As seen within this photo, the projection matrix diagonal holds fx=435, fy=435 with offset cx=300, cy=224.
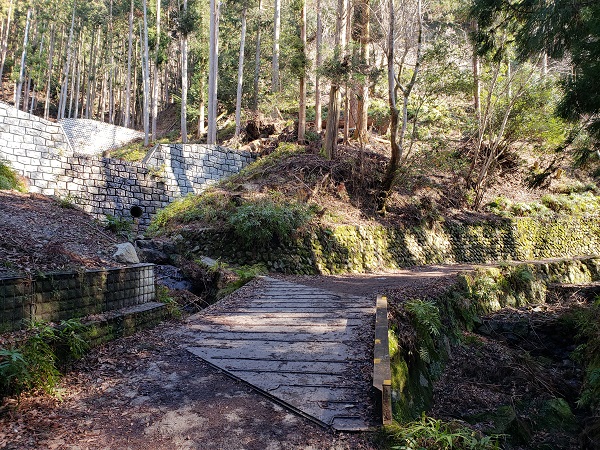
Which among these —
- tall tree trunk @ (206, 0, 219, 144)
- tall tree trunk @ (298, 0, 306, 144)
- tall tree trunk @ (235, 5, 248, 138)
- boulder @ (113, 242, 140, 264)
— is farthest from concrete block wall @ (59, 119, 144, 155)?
boulder @ (113, 242, 140, 264)

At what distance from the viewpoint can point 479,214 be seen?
57.1 feet

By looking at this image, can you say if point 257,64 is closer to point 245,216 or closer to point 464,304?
point 245,216

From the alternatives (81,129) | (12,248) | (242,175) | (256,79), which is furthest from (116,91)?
(12,248)

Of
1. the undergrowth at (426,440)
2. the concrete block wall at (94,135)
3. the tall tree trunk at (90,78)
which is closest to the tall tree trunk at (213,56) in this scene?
the concrete block wall at (94,135)

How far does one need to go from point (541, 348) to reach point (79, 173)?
12.6 metres

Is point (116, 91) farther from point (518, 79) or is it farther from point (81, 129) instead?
point (518, 79)

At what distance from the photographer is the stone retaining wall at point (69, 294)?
12.7 feet

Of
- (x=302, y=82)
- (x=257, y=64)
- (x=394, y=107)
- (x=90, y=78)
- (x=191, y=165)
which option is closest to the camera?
(x=394, y=107)

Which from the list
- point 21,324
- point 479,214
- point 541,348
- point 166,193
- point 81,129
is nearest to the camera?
point 21,324

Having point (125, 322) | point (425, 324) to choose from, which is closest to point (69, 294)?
point (125, 322)

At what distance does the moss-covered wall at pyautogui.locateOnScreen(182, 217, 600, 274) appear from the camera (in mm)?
11005

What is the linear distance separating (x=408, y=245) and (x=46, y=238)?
10.7 m

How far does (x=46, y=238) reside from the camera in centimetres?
594

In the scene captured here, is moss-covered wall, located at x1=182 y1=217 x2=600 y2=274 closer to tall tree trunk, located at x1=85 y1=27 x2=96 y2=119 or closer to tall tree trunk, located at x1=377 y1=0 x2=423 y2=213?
tall tree trunk, located at x1=377 y1=0 x2=423 y2=213
